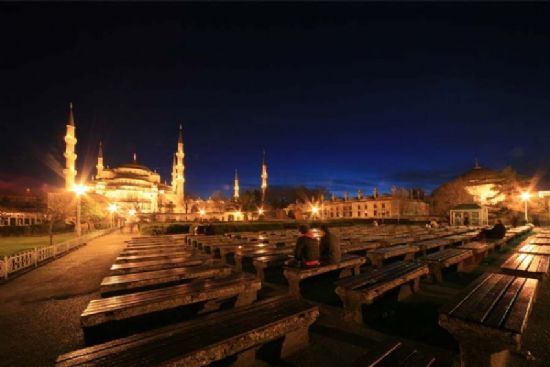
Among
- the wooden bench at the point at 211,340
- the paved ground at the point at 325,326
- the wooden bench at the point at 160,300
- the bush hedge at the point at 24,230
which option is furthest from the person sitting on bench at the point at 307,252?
the bush hedge at the point at 24,230

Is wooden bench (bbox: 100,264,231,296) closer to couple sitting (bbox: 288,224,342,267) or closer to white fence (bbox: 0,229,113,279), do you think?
couple sitting (bbox: 288,224,342,267)

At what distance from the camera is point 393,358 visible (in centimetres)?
272

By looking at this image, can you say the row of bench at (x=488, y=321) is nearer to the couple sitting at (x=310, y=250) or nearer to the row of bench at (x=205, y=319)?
the row of bench at (x=205, y=319)

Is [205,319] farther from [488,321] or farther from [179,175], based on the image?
[179,175]

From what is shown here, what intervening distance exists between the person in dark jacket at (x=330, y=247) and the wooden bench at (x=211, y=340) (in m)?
2.79

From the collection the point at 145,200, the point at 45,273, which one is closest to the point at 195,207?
the point at 145,200

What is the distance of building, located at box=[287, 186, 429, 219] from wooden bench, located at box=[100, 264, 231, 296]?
65273 mm

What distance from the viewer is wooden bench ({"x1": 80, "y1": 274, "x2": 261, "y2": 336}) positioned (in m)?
3.80

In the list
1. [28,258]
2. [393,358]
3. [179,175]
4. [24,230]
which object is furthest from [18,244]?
[179,175]

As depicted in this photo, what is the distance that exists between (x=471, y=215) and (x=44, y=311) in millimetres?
39781

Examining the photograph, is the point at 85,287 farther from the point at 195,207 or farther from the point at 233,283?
the point at 195,207

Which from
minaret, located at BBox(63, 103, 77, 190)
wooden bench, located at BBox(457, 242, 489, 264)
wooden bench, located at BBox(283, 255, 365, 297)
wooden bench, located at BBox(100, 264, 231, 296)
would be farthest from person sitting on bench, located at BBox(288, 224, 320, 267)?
minaret, located at BBox(63, 103, 77, 190)

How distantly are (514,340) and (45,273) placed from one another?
14242mm

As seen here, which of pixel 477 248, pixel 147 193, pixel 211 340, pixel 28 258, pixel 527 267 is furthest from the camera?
pixel 147 193
